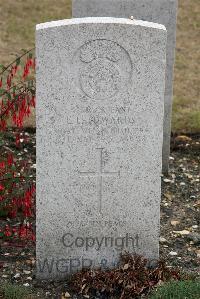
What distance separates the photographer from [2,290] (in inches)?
197

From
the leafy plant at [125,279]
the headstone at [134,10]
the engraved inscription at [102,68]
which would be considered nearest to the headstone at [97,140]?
the engraved inscription at [102,68]

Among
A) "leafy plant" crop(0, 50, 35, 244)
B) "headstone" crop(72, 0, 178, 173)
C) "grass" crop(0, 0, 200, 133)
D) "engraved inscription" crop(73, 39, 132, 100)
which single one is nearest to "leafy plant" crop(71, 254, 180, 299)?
"leafy plant" crop(0, 50, 35, 244)

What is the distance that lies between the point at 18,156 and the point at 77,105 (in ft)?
9.11

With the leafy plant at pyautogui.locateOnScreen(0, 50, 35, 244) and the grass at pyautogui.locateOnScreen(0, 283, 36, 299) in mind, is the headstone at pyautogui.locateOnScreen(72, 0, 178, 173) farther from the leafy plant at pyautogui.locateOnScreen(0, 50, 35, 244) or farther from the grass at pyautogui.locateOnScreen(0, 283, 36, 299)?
the grass at pyautogui.locateOnScreen(0, 283, 36, 299)

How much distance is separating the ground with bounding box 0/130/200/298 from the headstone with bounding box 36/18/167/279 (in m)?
0.20

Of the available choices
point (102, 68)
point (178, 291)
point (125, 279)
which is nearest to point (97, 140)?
point (102, 68)

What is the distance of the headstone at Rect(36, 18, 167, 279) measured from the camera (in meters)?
4.74

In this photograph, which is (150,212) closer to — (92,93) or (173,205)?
(92,93)

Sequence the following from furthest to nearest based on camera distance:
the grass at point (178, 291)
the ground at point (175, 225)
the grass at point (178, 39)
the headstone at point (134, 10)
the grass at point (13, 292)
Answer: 1. the grass at point (178, 39)
2. the headstone at point (134, 10)
3. the ground at point (175, 225)
4. the grass at point (13, 292)
5. the grass at point (178, 291)

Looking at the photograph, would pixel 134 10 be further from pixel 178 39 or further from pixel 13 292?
pixel 178 39

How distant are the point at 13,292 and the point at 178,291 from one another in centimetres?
110

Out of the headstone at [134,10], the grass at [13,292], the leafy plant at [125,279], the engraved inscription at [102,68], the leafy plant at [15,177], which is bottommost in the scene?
the grass at [13,292]

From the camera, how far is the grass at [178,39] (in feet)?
28.5

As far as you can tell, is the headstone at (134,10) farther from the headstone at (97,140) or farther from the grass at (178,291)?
the grass at (178,291)
